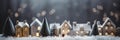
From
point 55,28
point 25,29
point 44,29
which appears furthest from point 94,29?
point 25,29

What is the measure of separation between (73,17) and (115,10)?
19.1 inches

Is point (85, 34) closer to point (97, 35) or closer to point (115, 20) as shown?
point (97, 35)

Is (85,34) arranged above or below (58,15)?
below

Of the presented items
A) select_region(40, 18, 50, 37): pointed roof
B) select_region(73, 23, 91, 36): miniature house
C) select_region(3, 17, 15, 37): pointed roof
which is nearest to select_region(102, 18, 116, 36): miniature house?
select_region(73, 23, 91, 36): miniature house

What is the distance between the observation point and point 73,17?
3.48m

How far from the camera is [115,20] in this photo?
3482 mm

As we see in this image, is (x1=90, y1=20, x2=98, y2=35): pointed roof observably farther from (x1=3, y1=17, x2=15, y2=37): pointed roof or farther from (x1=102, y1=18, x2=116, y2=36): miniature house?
(x1=3, y1=17, x2=15, y2=37): pointed roof

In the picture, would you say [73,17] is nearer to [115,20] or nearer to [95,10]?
[95,10]

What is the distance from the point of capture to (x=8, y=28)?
3.46 m

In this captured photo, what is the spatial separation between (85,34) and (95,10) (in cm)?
29

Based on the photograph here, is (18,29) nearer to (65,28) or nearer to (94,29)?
(65,28)

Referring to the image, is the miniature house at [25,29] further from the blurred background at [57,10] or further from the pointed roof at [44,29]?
the pointed roof at [44,29]

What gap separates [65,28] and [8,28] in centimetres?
64

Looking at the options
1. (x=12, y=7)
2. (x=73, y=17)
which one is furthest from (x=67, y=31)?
(x=12, y=7)
